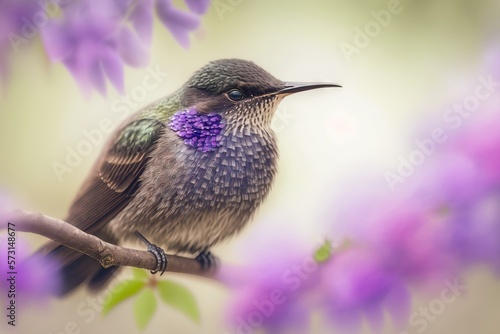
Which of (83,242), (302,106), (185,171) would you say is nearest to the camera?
(83,242)

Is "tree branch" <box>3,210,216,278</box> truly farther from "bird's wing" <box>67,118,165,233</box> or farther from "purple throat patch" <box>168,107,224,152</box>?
"purple throat patch" <box>168,107,224,152</box>

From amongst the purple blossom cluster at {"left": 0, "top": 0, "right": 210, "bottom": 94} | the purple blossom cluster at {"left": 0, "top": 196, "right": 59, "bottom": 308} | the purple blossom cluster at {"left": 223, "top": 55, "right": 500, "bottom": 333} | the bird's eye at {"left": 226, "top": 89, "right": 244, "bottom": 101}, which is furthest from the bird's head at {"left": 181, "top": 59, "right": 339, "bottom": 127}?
the purple blossom cluster at {"left": 0, "top": 196, "right": 59, "bottom": 308}

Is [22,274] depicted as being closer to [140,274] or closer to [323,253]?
[140,274]

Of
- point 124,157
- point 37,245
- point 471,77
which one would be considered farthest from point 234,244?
point 471,77

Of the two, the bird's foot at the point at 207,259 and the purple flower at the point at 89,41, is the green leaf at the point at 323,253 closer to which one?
the bird's foot at the point at 207,259

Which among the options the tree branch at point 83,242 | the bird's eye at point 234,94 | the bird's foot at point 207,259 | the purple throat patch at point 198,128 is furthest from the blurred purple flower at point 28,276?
the bird's eye at point 234,94

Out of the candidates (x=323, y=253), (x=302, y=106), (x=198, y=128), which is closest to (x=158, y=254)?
(x=198, y=128)

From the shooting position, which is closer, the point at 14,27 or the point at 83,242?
the point at 83,242
